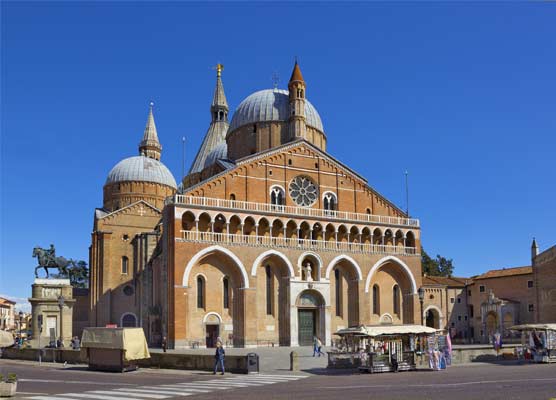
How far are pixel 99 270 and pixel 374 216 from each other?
27.0 m

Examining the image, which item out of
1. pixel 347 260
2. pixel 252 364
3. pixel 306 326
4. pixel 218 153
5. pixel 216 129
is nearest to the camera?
pixel 252 364

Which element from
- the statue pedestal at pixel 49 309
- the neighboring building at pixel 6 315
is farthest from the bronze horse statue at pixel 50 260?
the neighboring building at pixel 6 315

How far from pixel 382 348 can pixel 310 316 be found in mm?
20264

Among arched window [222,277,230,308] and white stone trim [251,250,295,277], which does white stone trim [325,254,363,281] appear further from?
arched window [222,277,230,308]

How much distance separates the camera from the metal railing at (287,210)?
42.9 m

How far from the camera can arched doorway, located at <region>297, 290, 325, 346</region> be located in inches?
1795

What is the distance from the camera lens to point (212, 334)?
42.8m

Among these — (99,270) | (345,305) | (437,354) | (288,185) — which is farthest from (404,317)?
(99,270)

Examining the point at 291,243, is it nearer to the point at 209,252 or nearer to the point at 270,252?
the point at 270,252

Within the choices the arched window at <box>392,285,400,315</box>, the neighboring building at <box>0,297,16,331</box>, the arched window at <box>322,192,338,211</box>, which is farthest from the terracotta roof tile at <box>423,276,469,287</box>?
the neighboring building at <box>0,297,16,331</box>

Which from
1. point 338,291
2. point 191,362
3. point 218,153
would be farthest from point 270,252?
point 218,153

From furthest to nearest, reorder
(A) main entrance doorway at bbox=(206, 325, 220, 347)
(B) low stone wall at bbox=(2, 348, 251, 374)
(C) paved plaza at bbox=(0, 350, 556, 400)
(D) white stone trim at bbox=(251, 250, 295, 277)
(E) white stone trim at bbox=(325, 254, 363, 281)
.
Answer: (E) white stone trim at bbox=(325, 254, 363, 281), (D) white stone trim at bbox=(251, 250, 295, 277), (A) main entrance doorway at bbox=(206, 325, 220, 347), (B) low stone wall at bbox=(2, 348, 251, 374), (C) paved plaza at bbox=(0, 350, 556, 400)

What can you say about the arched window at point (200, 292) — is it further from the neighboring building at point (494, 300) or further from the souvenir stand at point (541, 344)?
the neighboring building at point (494, 300)

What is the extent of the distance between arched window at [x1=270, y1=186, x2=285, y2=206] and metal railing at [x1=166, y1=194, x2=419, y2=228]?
3.38 feet
